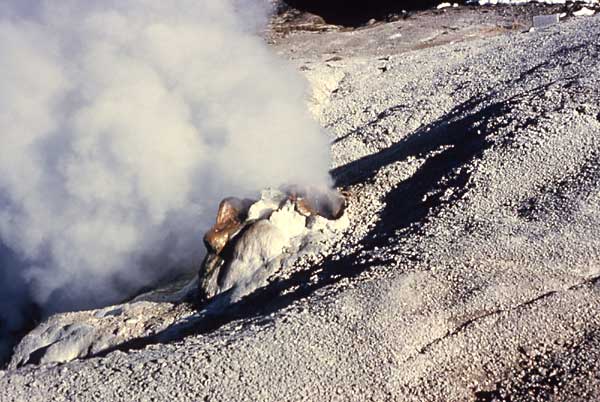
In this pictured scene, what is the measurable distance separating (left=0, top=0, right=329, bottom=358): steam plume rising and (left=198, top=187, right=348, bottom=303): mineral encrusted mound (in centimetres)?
56

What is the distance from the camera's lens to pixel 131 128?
7.27m

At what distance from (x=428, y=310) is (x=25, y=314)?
5820 mm

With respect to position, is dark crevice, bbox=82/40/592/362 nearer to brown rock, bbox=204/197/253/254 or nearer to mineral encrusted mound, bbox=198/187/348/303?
mineral encrusted mound, bbox=198/187/348/303

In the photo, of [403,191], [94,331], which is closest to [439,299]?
[403,191]

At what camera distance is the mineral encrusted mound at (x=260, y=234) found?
19.1 ft

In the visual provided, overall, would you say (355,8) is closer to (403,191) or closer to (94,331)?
(403,191)

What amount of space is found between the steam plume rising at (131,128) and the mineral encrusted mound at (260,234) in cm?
56

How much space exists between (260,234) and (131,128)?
81.8 inches

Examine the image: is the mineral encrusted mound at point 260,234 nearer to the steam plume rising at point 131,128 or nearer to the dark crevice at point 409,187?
the dark crevice at point 409,187

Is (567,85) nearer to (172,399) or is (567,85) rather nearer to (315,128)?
(315,128)

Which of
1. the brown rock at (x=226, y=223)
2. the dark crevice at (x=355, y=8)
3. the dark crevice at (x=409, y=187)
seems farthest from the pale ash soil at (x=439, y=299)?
the dark crevice at (x=355, y=8)

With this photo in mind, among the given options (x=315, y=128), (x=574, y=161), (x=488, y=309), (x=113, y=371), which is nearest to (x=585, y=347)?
(x=488, y=309)

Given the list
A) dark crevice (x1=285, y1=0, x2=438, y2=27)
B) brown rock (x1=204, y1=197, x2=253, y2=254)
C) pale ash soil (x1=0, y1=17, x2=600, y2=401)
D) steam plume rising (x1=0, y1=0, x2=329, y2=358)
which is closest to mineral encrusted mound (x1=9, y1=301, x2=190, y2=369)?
pale ash soil (x1=0, y1=17, x2=600, y2=401)

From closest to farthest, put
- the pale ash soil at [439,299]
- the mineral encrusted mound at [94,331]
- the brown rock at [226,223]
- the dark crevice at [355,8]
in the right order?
1. the pale ash soil at [439,299]
2. the mineral encrusted mound at [94,331]
3. the brown rock at [226,223]
4. the dark crevice at [355,8]
